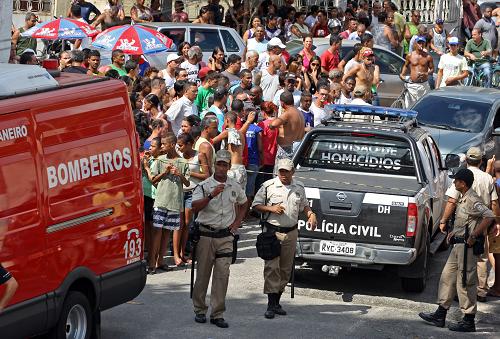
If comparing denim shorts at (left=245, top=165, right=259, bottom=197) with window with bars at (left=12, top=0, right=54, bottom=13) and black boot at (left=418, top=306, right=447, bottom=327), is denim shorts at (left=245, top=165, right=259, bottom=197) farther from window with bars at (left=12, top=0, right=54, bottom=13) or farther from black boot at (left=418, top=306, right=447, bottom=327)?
window with bars at (left=12, top=0, right=54, bottom=13)

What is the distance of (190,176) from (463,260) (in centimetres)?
377

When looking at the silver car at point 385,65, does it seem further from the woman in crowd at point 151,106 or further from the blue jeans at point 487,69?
the woman in crowd at point 151,106

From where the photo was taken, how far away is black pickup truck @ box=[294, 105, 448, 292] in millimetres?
13062

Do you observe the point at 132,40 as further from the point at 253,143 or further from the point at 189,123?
the point at 189,123

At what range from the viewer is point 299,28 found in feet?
90.9

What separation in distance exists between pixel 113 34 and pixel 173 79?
1601 mm

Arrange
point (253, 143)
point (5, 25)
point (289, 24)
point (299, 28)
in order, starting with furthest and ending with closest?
point (289, 24)
point (299, 28)
point (253, 143)
point (5, 25)

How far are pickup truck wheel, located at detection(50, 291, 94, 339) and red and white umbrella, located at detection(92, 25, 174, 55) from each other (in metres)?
9.09

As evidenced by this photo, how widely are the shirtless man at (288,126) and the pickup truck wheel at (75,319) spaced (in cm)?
686

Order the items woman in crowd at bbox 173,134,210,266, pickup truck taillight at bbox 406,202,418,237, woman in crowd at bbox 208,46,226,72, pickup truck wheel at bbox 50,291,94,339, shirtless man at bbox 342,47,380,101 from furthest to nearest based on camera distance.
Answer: shirtless man at bbox 342,47,380,101, woman in crowd at bbox 208,46,226,72, woman in crowd at bbox 173,134,210,266, pickup truck taillight at bbox 406,202,418,237, pickup truck wheel at bbox 50,291,94,339

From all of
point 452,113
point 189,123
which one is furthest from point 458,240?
point 452,113

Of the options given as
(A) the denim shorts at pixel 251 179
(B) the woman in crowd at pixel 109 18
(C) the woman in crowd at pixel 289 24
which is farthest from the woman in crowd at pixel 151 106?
(C) the woman in crowd at pixel 289 24

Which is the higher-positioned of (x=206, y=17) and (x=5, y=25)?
(x=5, y=25)

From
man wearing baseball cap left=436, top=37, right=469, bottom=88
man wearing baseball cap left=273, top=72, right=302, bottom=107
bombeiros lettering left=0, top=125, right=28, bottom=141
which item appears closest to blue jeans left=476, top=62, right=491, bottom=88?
man wearing baseball cap left=436, top=37, right=469, bottom=88
